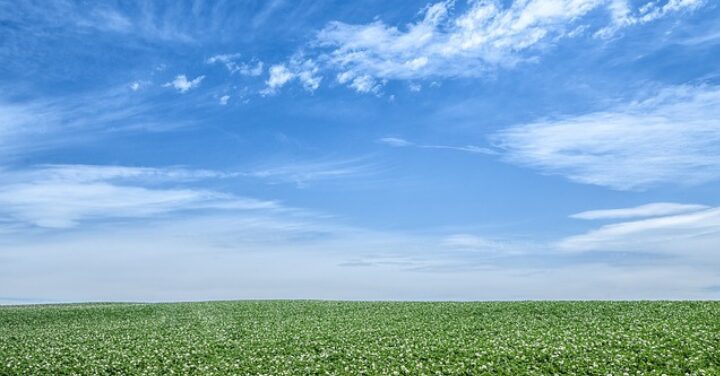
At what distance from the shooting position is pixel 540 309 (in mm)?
44250

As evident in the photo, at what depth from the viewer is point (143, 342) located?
3534 cm

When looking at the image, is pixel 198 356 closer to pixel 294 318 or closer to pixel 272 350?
pixel 272 350

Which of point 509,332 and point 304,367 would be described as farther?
point 509,332

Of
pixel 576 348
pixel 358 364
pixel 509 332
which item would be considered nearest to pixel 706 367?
pixel 576 348

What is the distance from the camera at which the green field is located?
25.6 metres

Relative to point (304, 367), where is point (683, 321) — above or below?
above

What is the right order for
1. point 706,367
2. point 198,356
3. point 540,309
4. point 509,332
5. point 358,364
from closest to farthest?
point 706,367
point 358,364
point 198,356
point 509,332
point 540,309

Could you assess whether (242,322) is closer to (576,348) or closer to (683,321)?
(576,348)

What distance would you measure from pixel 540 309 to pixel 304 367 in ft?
77.0

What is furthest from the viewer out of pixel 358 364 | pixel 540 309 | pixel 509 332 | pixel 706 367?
pixel 540 309

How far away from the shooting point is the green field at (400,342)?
84.1ft

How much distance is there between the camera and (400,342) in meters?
31.9

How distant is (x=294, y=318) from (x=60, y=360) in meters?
18.9

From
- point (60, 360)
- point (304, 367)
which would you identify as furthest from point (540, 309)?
point (60, 360)
